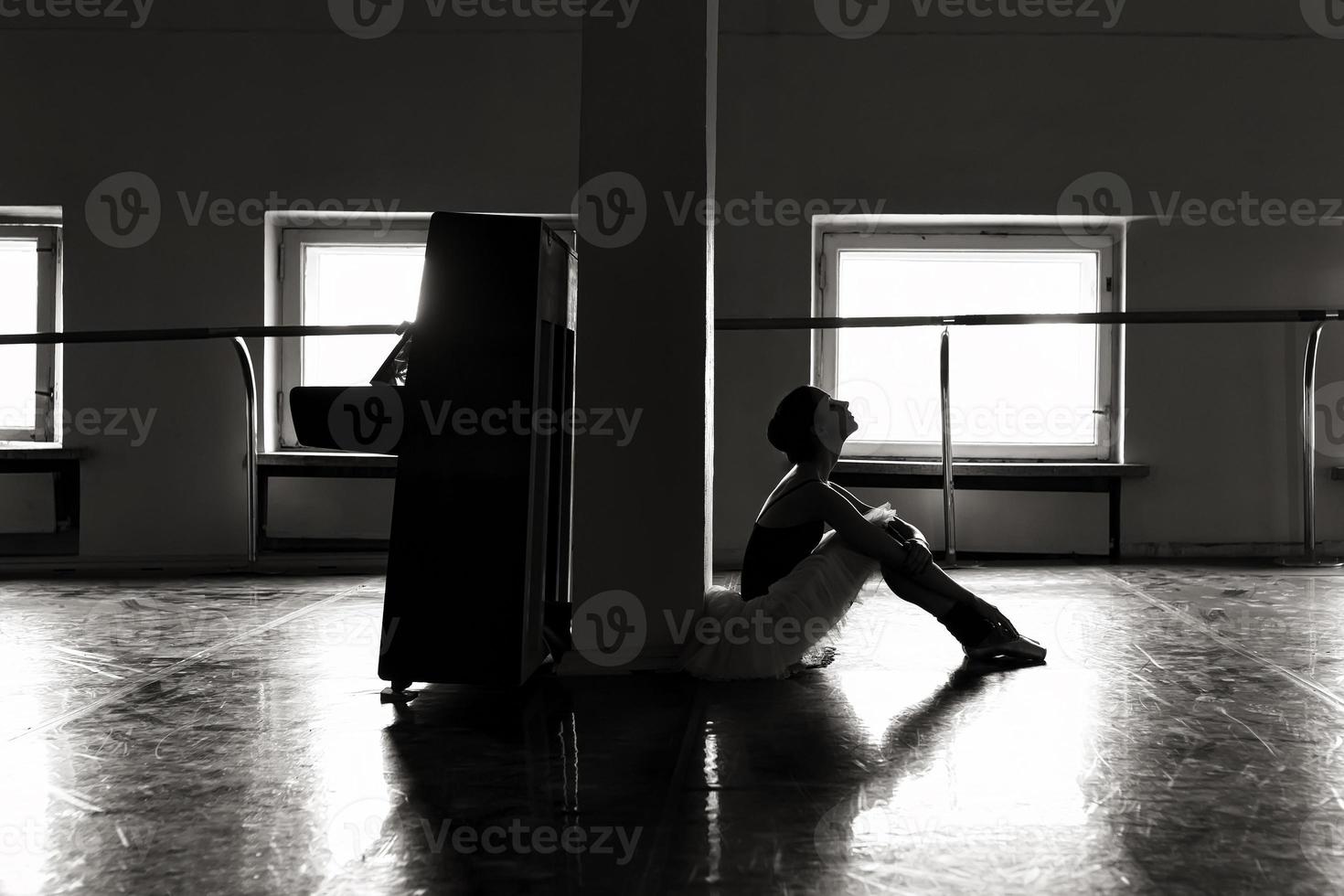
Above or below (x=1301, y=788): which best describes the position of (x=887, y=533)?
above

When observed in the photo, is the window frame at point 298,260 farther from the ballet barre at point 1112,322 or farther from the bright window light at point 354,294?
the ballet barre at point 1112,322

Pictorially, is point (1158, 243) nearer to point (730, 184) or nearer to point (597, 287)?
point (730, 184)

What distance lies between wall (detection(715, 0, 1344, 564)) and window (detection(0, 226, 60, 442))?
2861 mm

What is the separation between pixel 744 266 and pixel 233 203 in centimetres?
213

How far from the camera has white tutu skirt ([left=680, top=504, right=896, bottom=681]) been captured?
2.05m

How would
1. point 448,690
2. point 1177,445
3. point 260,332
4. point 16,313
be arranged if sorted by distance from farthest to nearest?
point 16,313 → point 1177,445 → point 260,332 → point 448,690

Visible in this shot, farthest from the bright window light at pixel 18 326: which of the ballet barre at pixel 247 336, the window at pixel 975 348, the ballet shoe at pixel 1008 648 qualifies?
the ballet shoe at pixel 1008 648

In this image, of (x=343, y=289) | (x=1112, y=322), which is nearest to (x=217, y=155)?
(x=343, y=289)

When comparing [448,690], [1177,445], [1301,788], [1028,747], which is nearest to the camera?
[1301,788]

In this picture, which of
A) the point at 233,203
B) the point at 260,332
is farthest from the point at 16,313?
the point at 260,332

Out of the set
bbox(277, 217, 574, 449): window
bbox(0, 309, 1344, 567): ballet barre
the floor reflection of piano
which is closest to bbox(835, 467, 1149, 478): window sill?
bbox(0, 309, 1344, 567): ballet barre

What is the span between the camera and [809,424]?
221cm

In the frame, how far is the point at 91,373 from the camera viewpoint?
4551 mm

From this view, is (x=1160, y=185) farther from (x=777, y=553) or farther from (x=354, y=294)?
(x=354, y=294)
